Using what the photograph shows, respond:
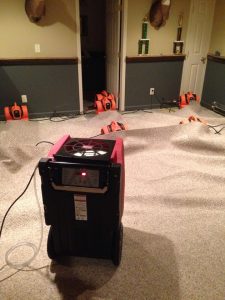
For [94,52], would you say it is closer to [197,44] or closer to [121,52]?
[121,52]

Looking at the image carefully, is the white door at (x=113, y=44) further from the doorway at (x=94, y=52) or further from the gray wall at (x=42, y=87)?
the gray wall at (x=42, y=87)

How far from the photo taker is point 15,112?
3.65m

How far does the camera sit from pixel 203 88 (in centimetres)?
462

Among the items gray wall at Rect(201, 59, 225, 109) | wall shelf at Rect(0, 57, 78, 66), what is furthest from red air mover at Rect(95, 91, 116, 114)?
gray wall at Rect(201, 59, 225, 109)

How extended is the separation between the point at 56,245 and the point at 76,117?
293cm

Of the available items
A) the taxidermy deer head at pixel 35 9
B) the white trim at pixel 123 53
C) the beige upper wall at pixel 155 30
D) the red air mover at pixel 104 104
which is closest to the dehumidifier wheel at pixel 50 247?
the red air mover at pixel 104 104

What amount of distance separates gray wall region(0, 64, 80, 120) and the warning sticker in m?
3.04

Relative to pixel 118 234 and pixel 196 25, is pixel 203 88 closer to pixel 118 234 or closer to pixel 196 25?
pixel 196 25

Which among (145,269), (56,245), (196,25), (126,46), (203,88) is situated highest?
(196,25)

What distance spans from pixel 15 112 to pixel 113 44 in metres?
1.98

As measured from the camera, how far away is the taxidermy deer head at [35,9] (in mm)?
3207

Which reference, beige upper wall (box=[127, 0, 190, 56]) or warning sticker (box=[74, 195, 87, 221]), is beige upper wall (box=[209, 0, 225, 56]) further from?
warning sticker (box=[74, 195, 87, 221])

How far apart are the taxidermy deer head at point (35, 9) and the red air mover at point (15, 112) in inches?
48.7

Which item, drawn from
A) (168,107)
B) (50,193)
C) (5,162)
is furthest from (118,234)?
(168,107)
